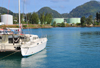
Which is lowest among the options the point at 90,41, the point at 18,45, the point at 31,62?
the point at 31,62

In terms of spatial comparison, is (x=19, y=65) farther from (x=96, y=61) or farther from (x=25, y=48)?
(x=96, y=61)

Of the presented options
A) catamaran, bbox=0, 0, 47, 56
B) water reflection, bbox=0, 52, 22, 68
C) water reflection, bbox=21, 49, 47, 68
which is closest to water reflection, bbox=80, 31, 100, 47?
catamaran, bbox=0, 0, 47, 56

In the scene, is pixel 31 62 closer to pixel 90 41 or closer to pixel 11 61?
pixel 11 61

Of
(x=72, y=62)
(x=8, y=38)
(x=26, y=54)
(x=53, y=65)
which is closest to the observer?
(x=53, y=65)

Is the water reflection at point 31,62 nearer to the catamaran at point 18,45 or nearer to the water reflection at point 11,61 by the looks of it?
the water reflection at point 11,61

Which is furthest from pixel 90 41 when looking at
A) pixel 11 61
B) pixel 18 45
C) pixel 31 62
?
pixel 11 61

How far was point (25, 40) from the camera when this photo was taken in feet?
87.9

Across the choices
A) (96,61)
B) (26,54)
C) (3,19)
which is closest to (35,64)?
(26,54)

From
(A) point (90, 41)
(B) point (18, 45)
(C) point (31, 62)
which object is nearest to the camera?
(C) point (31, 62)

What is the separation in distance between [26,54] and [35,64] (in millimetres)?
3074

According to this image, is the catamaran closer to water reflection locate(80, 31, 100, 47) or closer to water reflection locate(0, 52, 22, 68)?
water reflection locate(0, 52, 22, 68)

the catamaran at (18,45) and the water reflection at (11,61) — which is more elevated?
the catamaran at (18,45)

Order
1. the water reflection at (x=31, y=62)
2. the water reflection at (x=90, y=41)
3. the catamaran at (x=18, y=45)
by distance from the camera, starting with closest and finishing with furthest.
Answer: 1. the water reflection at (x=31, y=62)
2. the catamaran at (x=18, y=45)
3. the water reflection at (x=90, y=41)

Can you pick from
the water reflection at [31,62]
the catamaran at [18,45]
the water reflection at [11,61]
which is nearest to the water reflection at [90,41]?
the catamaran at [18,45]
